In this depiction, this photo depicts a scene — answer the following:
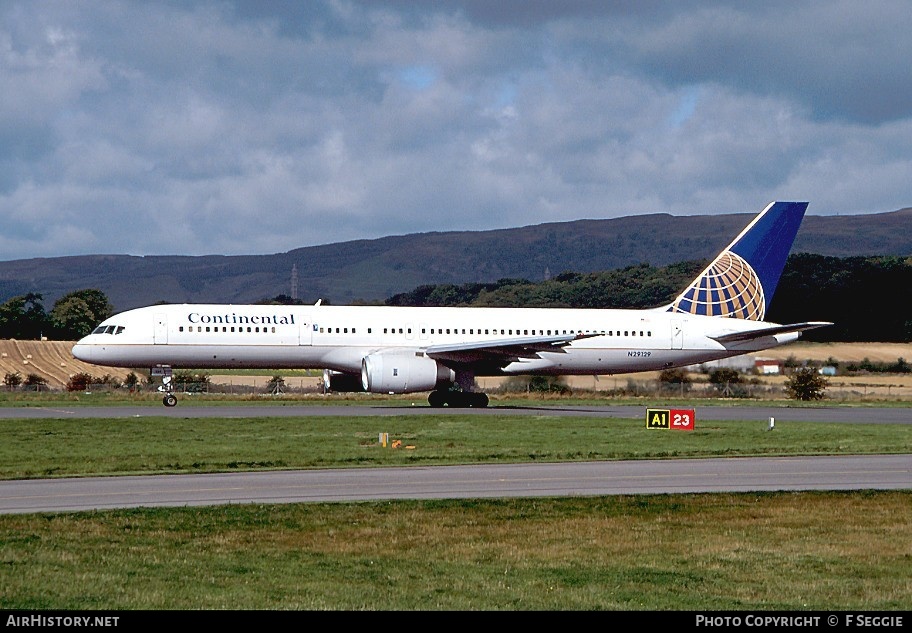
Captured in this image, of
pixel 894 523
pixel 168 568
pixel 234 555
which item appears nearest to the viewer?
pixel 168 568

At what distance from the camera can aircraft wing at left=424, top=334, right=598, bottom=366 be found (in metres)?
48.4

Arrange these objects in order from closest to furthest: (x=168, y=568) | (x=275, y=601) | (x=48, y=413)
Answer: (x=275, y=601), (x=168, y=568), (x=48, y=413)

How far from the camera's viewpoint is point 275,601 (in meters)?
12.9

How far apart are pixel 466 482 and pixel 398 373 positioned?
23.5m

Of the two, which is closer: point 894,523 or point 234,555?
point 234,555

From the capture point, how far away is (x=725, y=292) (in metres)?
57.7

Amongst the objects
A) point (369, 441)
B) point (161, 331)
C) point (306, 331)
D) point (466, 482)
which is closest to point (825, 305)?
point (306, 331)

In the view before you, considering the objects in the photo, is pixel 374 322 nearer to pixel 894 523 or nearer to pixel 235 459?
pixel 235 459

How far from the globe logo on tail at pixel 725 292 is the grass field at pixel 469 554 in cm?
3404

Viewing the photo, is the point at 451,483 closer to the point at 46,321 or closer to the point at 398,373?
the point at 398,373

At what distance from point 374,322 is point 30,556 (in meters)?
36.0

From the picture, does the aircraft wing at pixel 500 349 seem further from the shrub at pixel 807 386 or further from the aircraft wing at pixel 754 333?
the shrub at pixel 807 386

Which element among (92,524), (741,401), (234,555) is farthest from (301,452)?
(741,401)

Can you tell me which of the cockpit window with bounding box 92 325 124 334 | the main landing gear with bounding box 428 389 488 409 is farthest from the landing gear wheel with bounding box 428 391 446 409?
the cockpit window with bounding box 92 325 124 334
